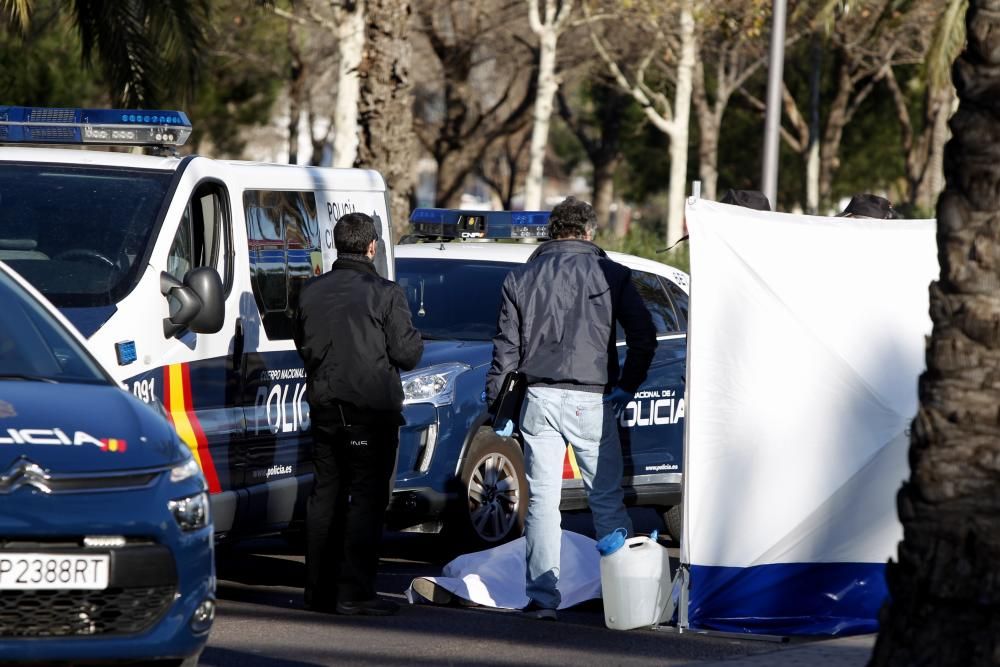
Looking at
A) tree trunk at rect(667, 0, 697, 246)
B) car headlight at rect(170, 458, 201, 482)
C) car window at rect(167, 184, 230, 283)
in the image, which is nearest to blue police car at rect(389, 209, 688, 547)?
car window at rect(167, 184, 230, 283)

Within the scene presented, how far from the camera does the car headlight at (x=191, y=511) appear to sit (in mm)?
5281

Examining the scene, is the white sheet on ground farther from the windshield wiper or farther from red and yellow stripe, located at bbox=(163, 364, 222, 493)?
the windshield wiper

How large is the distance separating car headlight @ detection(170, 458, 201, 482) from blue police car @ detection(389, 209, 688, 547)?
327 cm

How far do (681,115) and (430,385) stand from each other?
21.6 metres

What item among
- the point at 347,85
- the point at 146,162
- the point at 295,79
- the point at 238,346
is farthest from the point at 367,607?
the point at 295,79

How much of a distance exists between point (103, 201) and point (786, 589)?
3463 mm

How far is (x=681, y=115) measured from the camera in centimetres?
2988

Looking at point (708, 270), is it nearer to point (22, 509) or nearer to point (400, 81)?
point (22, 509)

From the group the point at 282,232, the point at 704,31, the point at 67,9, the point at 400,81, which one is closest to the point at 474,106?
the point at 704,31

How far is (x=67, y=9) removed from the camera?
19.4 meters

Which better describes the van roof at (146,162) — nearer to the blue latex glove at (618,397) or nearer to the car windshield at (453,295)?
the car windshield at (453,295)

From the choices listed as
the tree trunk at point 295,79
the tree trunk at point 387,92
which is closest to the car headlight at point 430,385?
the tree trunk at point 387,92

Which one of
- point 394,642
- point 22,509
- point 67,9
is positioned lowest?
point 394,642

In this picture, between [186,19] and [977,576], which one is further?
[186,19]
